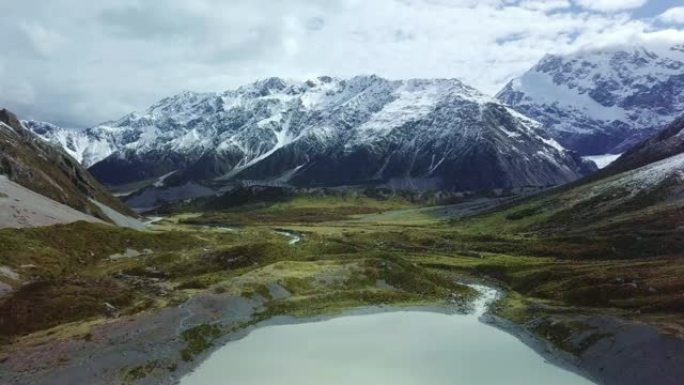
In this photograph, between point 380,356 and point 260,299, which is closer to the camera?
point 380,356

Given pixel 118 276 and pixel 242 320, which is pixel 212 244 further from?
pixel 242 320

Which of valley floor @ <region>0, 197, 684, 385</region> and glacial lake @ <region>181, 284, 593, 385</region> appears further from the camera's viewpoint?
valley floor @ <region>0, 197, 684, 385</region>

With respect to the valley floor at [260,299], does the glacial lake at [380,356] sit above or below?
below

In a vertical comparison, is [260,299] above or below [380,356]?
above

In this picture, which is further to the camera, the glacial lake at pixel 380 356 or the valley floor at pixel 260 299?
the valley floor at pixel 260 299

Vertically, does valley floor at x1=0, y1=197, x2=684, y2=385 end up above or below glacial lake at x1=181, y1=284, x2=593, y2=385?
above

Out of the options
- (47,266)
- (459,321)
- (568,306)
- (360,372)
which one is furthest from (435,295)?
(47,266)
